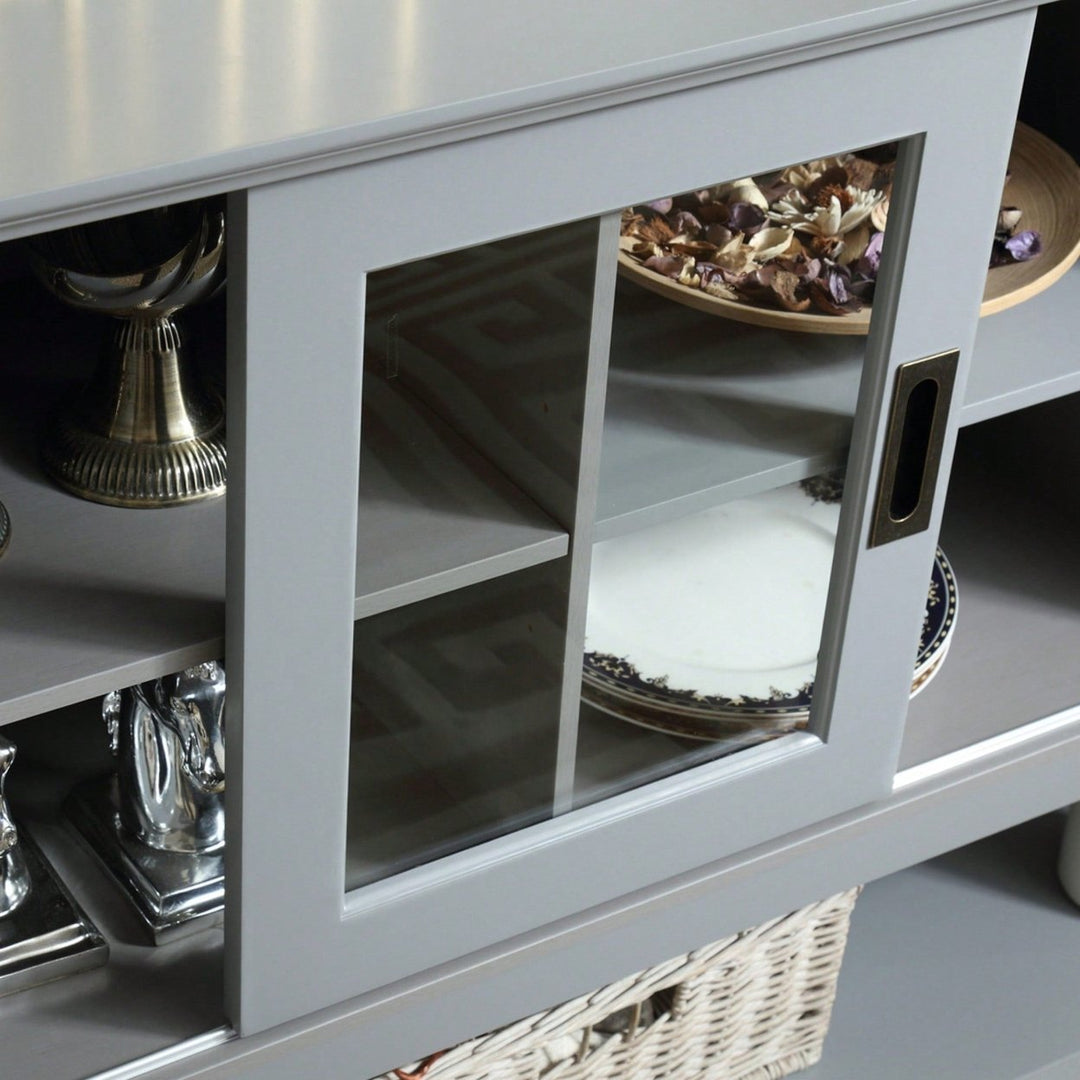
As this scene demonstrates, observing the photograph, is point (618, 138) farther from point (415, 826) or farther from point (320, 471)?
point (415, 826)

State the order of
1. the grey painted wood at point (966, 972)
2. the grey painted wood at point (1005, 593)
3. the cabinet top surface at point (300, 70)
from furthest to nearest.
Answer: the grey painted wood at point (966, 972), the grey painted wood at point (1005, 593), the cabinet top surface at point (300, 70)

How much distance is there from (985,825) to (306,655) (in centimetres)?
51

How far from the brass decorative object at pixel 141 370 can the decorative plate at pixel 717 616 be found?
7.4 inches

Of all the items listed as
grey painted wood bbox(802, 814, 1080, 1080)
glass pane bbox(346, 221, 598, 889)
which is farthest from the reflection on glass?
grey painted wood bbox(802, 814, 1080, 1080)

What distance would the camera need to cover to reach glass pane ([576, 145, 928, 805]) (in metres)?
0.70

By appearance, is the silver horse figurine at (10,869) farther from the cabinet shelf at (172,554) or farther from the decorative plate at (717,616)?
the decorative plate at (717,616)

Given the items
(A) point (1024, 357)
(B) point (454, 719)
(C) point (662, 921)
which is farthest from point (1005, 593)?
(B) point (454, 719)

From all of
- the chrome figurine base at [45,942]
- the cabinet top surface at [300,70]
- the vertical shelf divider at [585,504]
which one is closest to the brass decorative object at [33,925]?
the chrome figurine base at [45,942]

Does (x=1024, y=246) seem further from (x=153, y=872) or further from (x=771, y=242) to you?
(x=153, y=872)

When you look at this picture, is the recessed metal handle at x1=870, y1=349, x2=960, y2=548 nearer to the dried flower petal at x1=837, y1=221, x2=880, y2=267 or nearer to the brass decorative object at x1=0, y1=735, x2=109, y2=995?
the dried flower petal at x1=837, y1=221, x2=880, y2=267

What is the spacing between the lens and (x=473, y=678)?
755 mm

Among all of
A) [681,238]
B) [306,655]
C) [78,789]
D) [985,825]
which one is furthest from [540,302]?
[985,825]

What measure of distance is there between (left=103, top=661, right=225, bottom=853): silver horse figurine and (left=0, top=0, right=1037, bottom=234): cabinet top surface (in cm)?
35

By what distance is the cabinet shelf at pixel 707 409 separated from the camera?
0.72m
